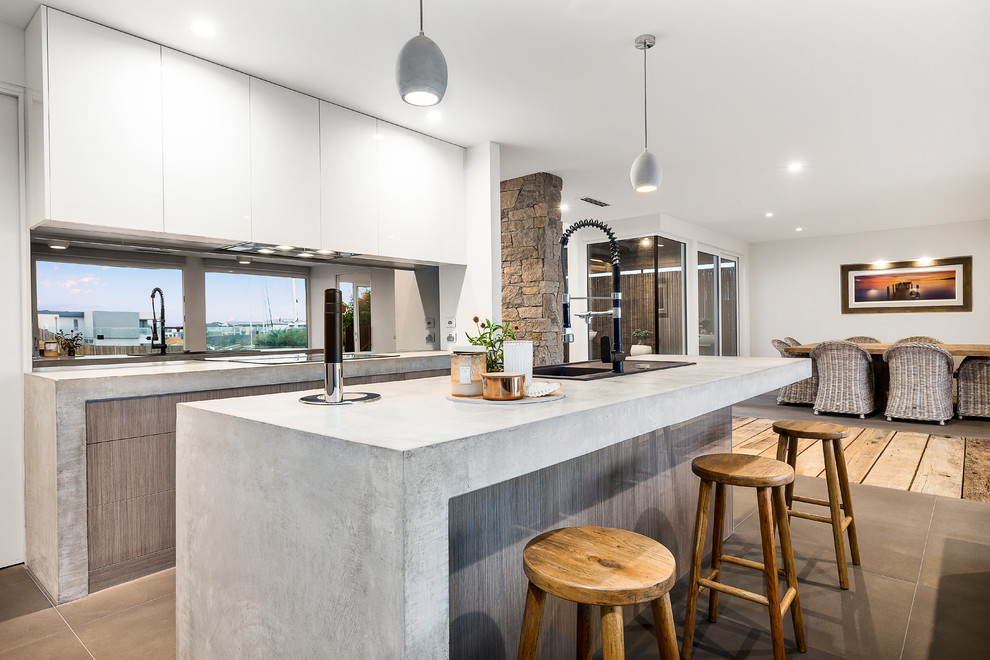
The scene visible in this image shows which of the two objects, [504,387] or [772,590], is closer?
[504,387]

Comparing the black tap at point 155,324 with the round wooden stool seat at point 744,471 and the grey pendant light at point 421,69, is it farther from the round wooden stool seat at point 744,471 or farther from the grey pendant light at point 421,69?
the round wooden stool seat at point 744,471

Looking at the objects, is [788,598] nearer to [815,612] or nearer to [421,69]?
[815,612]

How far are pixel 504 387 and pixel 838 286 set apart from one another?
972 centimetres

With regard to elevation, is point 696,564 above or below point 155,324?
below

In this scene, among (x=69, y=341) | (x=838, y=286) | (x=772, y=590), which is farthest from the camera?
(x=838, y=286)

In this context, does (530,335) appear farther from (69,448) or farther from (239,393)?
(69,448)

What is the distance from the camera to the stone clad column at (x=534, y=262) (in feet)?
15.2

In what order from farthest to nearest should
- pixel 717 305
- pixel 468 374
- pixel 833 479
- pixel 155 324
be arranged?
pixel 717 305
pixel 155 324
pixel 833 479
pixel 468 374

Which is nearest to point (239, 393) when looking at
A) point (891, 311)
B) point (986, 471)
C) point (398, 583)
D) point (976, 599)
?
point (398, 583)

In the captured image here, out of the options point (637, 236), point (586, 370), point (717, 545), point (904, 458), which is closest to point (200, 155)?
point (586, 370)

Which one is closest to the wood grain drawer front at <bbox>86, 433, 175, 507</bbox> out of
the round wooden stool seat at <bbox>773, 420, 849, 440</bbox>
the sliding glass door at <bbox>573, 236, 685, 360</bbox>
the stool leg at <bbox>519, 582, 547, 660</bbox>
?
the stool leg at <bbox>519, 582, 547, 660</bbox>

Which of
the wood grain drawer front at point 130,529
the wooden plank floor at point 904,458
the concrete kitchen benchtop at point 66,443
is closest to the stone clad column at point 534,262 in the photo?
the wooden plank floor at point 904,458

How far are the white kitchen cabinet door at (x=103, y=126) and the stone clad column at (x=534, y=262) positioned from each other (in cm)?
283

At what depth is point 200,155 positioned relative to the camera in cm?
280
